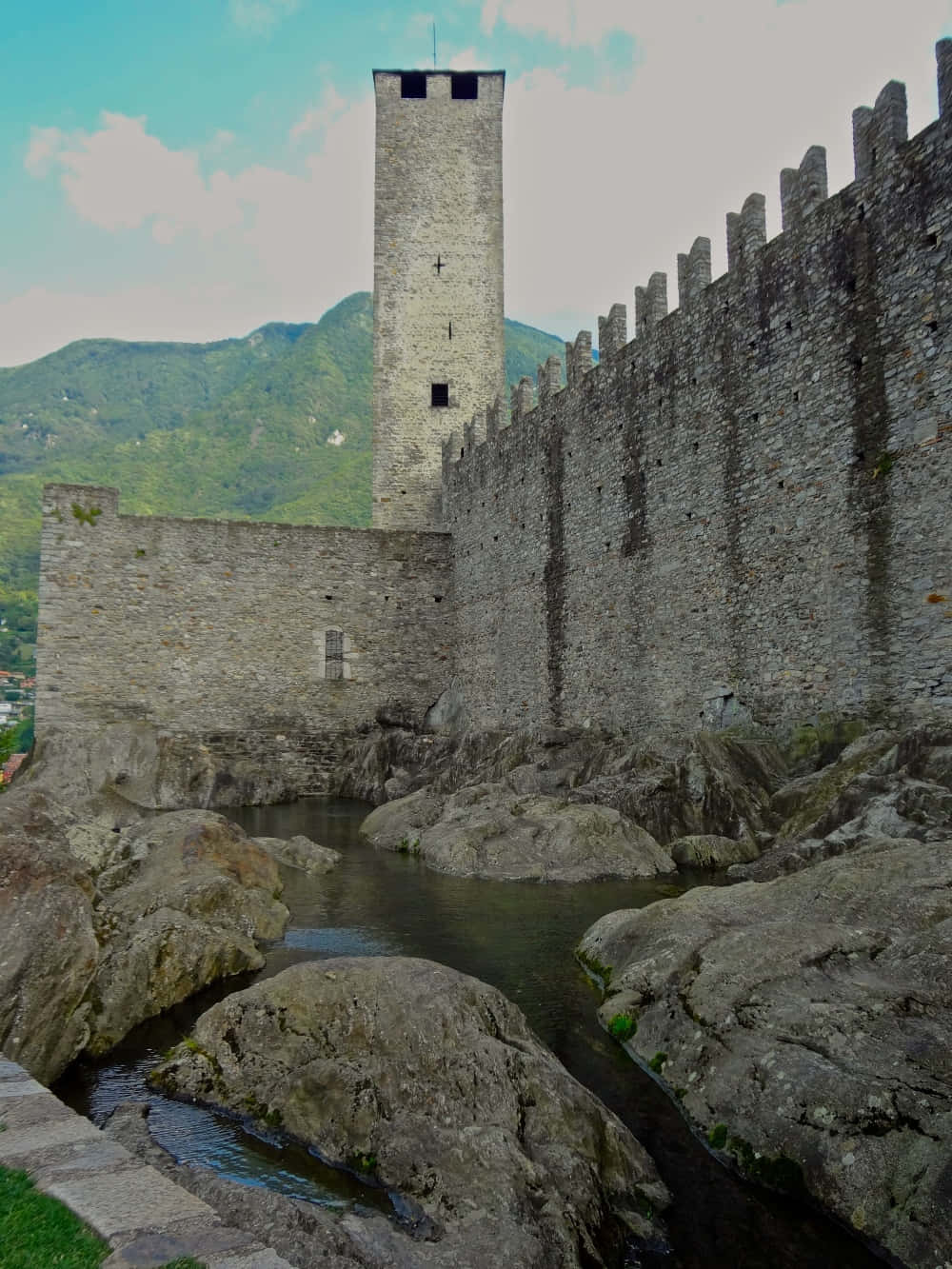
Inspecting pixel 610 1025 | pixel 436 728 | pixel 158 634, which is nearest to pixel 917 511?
pixel 610 1025

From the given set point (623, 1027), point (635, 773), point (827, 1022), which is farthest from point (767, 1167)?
point (635, 773)

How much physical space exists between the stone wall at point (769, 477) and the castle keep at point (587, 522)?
48 mm

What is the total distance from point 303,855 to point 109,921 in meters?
5.85

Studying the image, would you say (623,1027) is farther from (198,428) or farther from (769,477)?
(198,428)

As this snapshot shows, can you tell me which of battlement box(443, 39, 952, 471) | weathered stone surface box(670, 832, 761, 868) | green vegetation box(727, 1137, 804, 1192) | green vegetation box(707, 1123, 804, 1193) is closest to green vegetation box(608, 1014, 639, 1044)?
green vegetation box(707, 1123, 804, 1193)

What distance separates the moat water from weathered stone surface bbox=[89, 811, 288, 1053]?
→ 0.18 meters

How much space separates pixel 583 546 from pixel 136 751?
11.2 metres

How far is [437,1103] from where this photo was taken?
16.4 ft

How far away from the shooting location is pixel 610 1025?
22.1 ft

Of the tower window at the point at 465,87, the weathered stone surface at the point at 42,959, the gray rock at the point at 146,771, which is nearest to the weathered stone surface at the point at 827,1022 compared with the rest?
the weathered stone surface at the point at 42,959

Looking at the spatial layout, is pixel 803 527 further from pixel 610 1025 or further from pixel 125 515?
pixel 125 515

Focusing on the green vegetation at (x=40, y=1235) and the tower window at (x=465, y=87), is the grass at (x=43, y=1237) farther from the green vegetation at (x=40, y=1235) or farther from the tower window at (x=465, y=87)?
the tower window at (x=465, y=87)

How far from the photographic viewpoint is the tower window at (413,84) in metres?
29.1

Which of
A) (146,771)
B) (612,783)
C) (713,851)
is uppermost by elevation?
(612,783)
